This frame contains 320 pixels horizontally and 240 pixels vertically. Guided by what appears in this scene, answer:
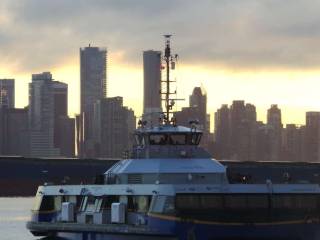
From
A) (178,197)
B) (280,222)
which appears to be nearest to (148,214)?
(178,197)

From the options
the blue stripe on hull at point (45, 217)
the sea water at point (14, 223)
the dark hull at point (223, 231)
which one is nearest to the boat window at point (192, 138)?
the dark hull at point (223, 231)

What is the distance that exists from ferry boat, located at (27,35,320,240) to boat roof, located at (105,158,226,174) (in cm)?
4

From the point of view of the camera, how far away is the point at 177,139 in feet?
193

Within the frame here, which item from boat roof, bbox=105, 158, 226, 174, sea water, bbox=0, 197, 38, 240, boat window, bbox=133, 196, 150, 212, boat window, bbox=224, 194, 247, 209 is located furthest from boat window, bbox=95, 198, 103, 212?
sea water, bbox=0, 197, 38, 240

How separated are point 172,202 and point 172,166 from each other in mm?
4421

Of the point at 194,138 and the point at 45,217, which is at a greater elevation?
the point at 194,138

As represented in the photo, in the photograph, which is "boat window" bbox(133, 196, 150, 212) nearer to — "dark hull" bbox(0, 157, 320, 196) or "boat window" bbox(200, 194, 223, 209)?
"boat window" bbox(200, 194, 223, 209)

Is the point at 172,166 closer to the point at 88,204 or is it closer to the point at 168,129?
the point at 168,129

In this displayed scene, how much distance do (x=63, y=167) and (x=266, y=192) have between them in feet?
405

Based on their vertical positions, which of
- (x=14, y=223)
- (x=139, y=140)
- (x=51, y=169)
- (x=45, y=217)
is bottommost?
(x=14, y=223)

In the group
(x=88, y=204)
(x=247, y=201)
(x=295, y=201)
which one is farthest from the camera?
(x=88, y=204)

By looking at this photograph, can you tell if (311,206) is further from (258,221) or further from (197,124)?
(197,124)

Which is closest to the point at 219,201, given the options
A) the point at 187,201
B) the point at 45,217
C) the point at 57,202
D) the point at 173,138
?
the point at 187,201

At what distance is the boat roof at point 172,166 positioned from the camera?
57219 millimetres
